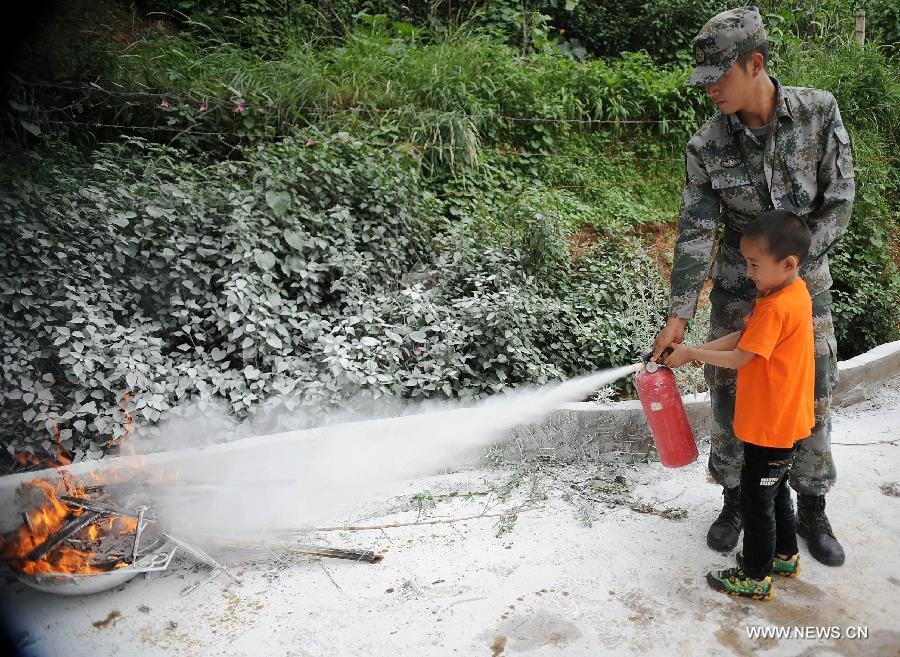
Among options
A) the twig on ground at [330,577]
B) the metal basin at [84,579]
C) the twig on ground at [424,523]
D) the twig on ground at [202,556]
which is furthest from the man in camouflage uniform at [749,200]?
the metal basin at [84,579]

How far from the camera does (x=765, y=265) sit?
95.4 inches

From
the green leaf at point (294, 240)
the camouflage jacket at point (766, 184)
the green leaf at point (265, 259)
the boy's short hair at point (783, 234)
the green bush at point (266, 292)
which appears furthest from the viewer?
the green leaf at point (294, 240)

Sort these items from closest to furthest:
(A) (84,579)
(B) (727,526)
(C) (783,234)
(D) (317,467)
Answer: (C) (783,234) → (A) (84,579) → (B) (727,526) → (D) (317,467)

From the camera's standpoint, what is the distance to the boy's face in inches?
94.9

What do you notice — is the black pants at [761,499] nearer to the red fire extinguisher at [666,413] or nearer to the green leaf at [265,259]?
the red fire extinguisher at [666,413]

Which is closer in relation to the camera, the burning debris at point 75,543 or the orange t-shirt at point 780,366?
the orange t-shirt at point 780,366

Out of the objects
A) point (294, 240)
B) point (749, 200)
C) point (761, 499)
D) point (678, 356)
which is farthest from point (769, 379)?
point (294, 240)

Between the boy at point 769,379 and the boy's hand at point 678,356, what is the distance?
0.02 metres

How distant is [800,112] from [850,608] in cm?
198

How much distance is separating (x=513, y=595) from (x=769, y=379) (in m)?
1.34

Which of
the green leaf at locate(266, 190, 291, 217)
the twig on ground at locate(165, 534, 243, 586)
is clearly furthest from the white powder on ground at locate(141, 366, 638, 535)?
the green leaf at locate(266, 190, 291, 217)

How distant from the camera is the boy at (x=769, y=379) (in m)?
2.42

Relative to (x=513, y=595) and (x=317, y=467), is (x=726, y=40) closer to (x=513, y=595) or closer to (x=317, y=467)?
(x=513, y=595)

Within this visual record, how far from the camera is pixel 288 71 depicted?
6195 mm
